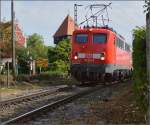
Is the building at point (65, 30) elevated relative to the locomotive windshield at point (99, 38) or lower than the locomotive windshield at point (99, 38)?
elevated

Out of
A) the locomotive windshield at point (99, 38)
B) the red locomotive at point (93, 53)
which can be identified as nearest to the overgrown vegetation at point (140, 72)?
the red locomotive at point (93, 53)

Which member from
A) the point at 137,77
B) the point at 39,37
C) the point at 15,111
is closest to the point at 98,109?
the point at 15,111

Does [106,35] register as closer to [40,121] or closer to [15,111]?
[15,111]

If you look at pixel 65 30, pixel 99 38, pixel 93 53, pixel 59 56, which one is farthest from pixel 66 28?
pixel 93 53

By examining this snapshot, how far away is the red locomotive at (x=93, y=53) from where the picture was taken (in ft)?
111

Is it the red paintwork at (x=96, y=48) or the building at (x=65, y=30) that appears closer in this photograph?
the red paintwork at (x=96, y=48)

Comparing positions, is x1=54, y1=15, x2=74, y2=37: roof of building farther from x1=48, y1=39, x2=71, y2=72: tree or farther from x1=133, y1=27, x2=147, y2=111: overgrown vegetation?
x1=133, y1=27, x2=147, y2=111: overgrown vegetation

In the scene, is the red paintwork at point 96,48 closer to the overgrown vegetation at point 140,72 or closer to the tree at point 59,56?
the overgrown vegetation at point 140,72

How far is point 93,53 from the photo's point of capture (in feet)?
112

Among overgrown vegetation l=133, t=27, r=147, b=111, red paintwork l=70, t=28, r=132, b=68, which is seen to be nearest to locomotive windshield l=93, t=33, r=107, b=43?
red paintwork l=70, t=28, r=132, b=68

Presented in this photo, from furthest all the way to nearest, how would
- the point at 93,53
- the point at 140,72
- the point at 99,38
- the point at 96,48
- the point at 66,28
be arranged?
1. the point at 66,28
2. the point at 99,38
3. the point at 96,48
4. the point at 93,53
5. the point at 140,72

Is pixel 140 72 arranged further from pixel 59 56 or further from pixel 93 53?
pixel 59 56

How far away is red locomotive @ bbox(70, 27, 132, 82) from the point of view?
33.9 m

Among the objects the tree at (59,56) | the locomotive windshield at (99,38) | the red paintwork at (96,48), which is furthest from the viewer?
the tree at (59,56)
